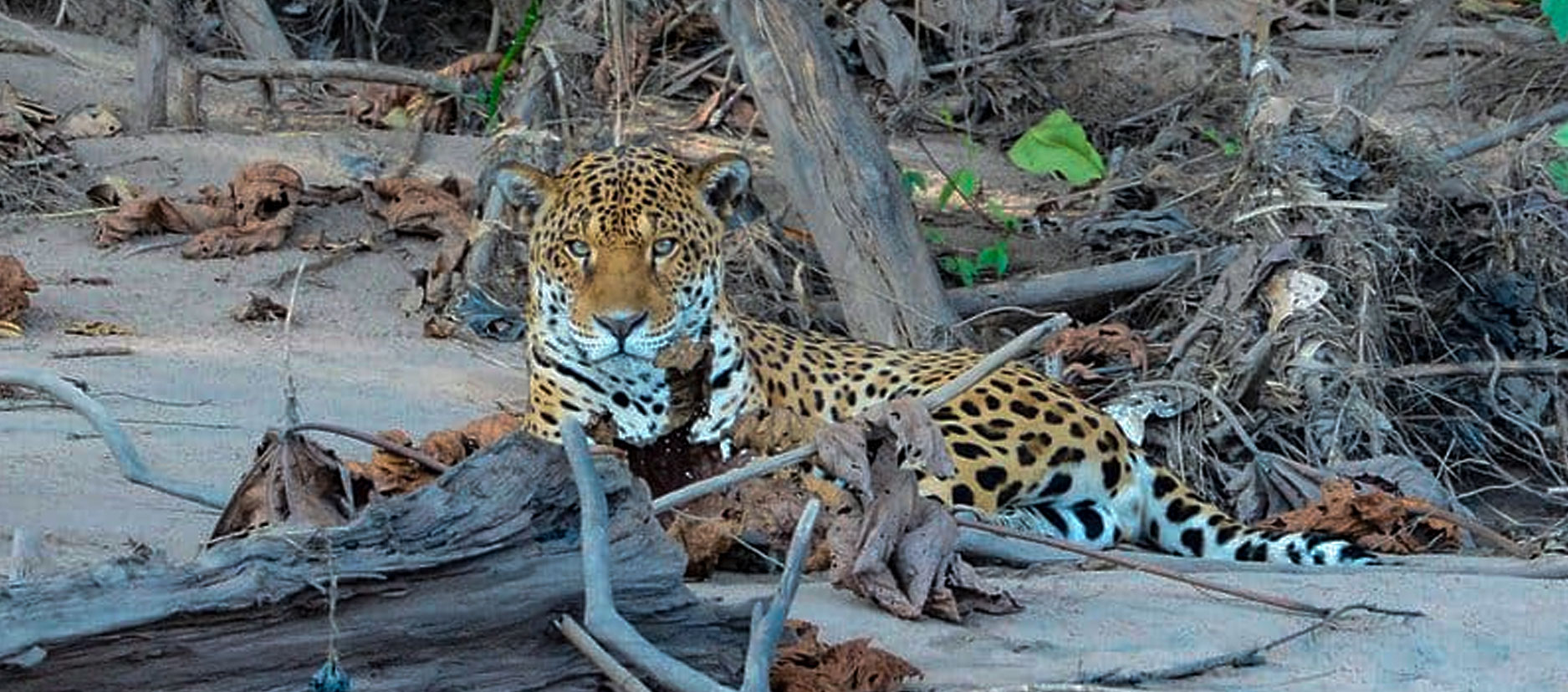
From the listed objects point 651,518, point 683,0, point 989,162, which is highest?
point 651,518

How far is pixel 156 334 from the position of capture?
29.8 ft

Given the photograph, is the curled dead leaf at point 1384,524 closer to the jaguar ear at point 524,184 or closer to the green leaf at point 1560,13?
the green leaf at point 1560,13

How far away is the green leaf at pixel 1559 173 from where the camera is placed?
394 inches

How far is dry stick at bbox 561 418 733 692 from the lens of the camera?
167 inches

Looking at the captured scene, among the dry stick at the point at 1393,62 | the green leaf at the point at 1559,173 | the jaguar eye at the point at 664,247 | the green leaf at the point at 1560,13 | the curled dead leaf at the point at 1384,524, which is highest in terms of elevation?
the green leaf at the point at 1560,13

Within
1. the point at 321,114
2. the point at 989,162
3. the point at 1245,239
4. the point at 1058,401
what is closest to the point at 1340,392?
the point at 1245,239

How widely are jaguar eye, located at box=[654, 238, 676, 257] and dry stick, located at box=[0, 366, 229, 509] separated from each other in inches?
73.6

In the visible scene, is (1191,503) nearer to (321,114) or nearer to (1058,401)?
(1058,401)

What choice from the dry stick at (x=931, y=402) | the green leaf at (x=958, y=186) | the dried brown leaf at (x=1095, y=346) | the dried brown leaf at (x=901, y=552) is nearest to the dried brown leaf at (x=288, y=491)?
the dry stick at (x=931, y=402)

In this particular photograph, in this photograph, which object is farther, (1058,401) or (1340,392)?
(1340,392)

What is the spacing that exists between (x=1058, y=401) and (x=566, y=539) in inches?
128

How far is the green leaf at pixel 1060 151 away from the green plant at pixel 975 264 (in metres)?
0.63

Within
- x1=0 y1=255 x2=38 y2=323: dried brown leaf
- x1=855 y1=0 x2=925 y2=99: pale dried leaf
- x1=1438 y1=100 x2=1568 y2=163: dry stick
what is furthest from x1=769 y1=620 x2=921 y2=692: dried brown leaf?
x1=855 y1=0 x2=925 y2=99: pale dried leaf

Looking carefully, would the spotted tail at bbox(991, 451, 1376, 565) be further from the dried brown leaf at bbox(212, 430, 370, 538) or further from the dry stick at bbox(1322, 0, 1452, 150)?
the dry stick at bbox(1322, 0, 1452, 150)
